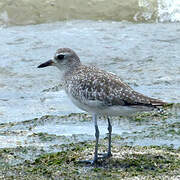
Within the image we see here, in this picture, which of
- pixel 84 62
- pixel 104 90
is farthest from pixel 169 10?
pixel 104 90

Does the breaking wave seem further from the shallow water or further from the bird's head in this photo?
the bird's head

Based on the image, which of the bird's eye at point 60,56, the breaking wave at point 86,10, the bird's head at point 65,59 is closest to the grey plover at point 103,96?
the bird's head at point 65,59

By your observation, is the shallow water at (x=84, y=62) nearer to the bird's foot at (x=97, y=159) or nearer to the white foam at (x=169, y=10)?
the white foam at (x=169, y=10)

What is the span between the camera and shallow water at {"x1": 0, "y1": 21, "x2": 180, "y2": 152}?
833 cm

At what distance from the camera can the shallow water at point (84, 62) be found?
8.33 metres

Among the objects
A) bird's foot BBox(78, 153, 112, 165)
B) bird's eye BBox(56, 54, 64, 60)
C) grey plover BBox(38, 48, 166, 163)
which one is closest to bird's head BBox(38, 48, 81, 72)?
bird's eye BBox(56, 54, 64, 60)

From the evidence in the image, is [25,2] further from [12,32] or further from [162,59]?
[162,59]

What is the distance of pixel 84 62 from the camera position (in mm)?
13062

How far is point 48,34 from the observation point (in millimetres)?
14867

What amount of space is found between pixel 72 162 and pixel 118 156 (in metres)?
0.61

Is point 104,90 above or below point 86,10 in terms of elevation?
below

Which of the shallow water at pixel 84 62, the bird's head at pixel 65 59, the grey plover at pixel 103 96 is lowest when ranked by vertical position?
the shallow water at pixel 84 62

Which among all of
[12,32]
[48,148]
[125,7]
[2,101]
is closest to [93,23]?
[125,7]

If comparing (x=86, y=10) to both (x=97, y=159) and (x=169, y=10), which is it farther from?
(x=97, y=159)
